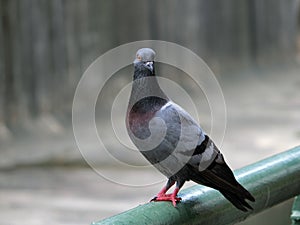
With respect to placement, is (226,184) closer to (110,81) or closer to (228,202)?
(228,202)

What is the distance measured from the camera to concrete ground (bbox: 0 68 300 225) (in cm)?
665

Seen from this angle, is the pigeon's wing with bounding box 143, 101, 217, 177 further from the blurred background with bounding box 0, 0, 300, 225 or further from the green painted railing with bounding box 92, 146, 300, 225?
the blurred background with bounding box 0, 0, 300, 225

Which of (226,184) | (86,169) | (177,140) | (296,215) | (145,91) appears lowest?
(296,215)

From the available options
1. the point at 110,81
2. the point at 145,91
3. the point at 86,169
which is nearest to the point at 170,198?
the point at 145,91

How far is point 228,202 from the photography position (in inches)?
85.0

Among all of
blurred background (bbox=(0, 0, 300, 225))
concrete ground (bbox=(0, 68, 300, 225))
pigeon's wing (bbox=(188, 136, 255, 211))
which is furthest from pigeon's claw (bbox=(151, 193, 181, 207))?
blurred background (bbox=(0, 0, 300, 225))

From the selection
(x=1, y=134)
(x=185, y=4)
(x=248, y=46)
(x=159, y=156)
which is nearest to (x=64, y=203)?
(x=1, y=134)

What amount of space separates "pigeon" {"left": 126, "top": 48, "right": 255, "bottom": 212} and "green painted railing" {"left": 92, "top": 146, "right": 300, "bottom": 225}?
61mm

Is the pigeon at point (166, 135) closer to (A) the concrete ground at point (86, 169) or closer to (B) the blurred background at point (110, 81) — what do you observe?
(A) the concrete ground at point (86, 169)

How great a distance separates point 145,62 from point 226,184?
1.43ft

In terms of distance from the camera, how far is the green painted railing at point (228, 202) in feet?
6.43

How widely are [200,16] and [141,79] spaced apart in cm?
985

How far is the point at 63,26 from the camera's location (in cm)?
1003

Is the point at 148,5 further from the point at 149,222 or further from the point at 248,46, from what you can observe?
the point at 149,222
